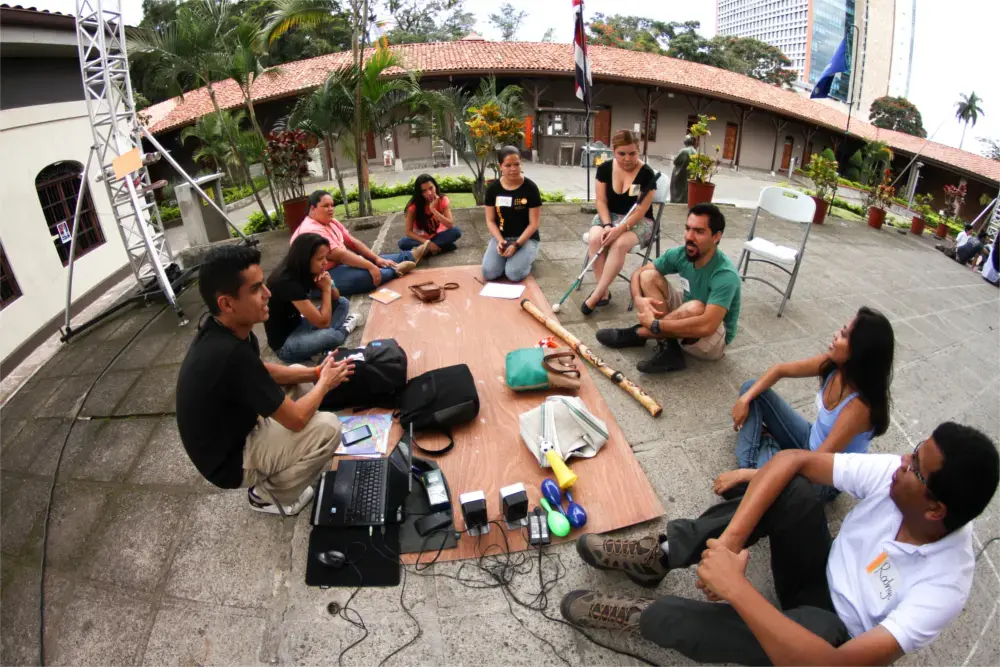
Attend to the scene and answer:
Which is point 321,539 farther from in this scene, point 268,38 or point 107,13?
point 268,38

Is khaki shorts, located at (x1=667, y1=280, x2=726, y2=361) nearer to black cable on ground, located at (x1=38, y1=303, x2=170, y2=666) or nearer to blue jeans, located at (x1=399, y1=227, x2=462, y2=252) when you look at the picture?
blue jeans, located at (x1=399, y1=227, x2=462, y2=252)

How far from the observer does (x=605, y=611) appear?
1863mm

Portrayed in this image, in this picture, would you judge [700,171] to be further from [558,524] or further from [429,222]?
[558,524]

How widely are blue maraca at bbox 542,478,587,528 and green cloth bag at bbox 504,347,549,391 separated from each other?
2.37 feet

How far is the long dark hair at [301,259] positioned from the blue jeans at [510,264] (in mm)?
1723

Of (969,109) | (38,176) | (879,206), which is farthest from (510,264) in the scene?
(969,109)

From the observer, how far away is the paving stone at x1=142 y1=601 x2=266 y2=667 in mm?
1862

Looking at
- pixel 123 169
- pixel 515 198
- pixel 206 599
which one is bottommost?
pixel 206 599

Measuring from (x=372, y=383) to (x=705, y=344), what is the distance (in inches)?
83.9

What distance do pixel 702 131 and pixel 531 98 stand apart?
12129 millimetres

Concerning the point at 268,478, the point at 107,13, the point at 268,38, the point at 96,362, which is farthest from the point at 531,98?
the point at 268,478

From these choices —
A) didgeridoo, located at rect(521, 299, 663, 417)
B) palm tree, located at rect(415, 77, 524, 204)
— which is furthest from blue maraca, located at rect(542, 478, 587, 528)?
palm tree, located at rect(415, 77, 524, 204)

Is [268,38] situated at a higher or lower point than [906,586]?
higher

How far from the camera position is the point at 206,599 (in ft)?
6.79
